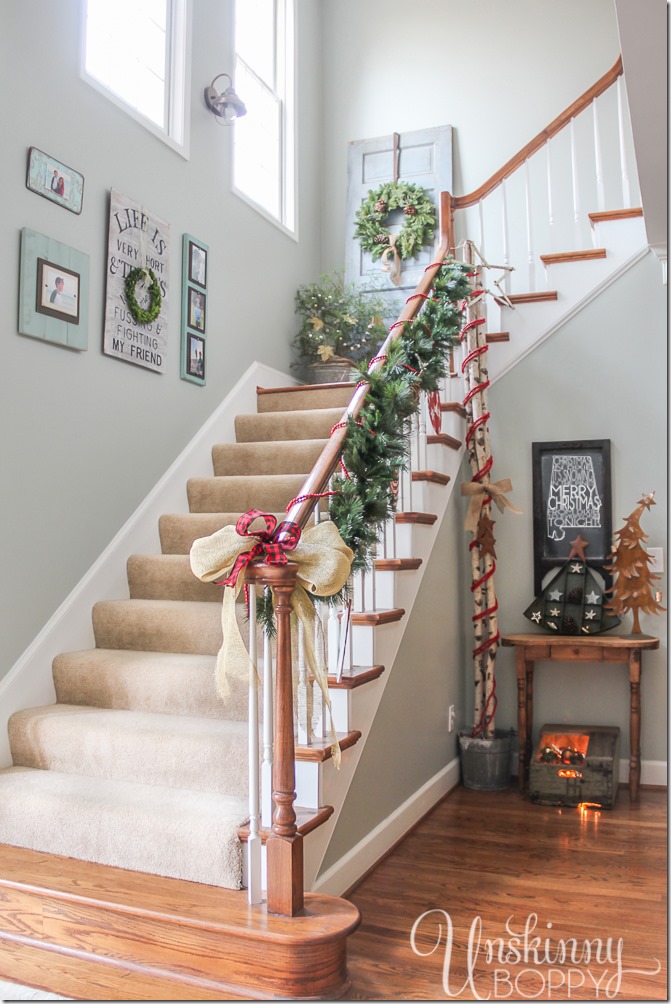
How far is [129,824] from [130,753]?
0.31 meters

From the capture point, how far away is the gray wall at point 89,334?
307 cm

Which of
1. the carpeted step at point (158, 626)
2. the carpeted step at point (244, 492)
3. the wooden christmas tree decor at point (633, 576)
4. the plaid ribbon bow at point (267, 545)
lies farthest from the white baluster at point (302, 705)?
the wooden christmas tree decor at point (633, 576)

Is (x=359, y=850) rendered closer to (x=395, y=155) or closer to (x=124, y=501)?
(x=124, y=501)

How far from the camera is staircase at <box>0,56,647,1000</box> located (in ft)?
6.84

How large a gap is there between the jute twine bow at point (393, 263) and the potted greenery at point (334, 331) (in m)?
0.26

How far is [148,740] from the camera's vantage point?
269 centimetres

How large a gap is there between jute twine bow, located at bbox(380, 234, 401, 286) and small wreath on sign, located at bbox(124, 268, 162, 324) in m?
2.09

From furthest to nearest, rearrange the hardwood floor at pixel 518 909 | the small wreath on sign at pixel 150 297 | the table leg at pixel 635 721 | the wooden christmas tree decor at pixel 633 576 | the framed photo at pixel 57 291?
the wooden christmas tree decor at pixel 633 576
the table leg at pixel 635 721
the small wreath on sign at pixel 150 297
the framed photo at pixel 57 291
the hardwood floor at pixel 518 909

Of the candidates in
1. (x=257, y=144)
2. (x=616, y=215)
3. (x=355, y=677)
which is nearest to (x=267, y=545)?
(x=355, y=677)

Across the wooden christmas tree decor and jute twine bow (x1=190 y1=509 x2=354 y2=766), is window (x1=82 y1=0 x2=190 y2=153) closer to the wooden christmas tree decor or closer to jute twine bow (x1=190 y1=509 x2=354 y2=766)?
jute twine bow (x1=190 y1=509 x2=354 y2=766)

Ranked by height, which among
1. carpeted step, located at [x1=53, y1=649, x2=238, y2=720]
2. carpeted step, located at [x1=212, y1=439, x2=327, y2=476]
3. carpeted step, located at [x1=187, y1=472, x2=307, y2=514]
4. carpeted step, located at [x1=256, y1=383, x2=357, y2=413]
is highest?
carpeted step, located at [x1=256, y1=383, x2=357, y2=413]

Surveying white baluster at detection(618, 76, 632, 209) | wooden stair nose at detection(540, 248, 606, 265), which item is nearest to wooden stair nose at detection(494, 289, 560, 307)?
wooden stair nose at detection(540, 248, 606, 265)

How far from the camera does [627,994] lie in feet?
7.27

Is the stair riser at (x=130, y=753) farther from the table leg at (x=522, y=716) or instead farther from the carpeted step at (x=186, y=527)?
the table leg at (x=522, y=716)
